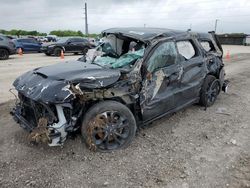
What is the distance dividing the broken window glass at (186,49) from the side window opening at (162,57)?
23 cm

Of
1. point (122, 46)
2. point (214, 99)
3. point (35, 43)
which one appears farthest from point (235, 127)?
point (35, 43)

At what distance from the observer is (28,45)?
76.3 feet

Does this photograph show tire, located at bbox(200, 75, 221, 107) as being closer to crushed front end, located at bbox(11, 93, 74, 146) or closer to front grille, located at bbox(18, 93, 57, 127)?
crushed front end, located at bbox(11, 93, 74, 146)

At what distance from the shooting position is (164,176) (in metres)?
3.53

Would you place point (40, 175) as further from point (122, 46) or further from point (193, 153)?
point (122, 46)

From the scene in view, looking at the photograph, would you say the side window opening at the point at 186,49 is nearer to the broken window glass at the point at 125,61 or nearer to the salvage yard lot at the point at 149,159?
the broken window glass at the point at 125,61

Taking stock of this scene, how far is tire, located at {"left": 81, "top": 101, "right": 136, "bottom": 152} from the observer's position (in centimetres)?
392

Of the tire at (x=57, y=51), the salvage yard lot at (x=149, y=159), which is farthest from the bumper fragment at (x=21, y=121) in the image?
the tire at (x=57, y=51)

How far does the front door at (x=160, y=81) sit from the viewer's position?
446cm

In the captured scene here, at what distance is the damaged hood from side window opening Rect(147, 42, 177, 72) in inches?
26.0

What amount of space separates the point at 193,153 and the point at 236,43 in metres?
37.0

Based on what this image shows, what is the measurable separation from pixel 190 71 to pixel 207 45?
1.33 m

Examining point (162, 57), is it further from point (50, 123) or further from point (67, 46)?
point (67, 46)

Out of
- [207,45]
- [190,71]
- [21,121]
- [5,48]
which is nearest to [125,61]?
[190,71]
